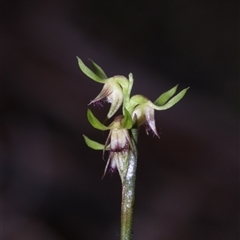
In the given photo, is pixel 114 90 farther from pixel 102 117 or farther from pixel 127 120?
pixel 102 117

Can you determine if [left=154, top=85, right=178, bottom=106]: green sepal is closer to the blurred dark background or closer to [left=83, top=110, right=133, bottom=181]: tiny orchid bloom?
[left=83, top=110, right=133, bottom=181]: tiny orchid bloom

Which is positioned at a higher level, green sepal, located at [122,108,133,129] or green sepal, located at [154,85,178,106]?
green sepal, located at [154,85,178,106]

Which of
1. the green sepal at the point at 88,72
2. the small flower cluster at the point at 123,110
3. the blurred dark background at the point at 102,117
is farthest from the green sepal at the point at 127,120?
the blurred dark background at the point at 102,117

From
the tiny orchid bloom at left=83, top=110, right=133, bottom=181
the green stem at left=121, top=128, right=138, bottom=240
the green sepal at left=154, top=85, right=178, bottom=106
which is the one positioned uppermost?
the green sepal at left=154, top=85, right=178, bottom=106

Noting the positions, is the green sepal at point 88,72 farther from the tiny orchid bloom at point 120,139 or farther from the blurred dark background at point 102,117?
the blurred dark background at point 102,117

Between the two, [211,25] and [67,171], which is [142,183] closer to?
[67,171]

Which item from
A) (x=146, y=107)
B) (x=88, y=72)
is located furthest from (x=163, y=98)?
(x=88, y=72)

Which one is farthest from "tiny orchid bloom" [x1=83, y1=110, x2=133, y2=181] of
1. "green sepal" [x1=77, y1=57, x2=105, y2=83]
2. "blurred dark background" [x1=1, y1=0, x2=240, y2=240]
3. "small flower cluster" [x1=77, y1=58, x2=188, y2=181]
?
"blurred dark background" [x1=1, y1=0, x2=240, y2=240]
